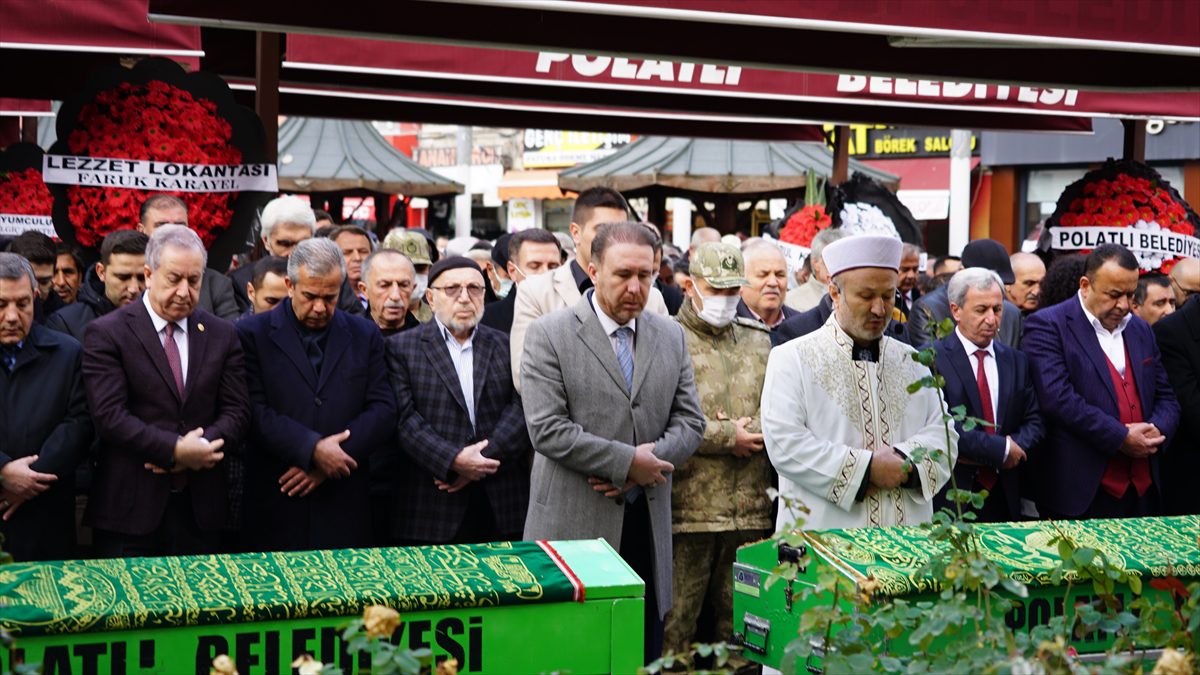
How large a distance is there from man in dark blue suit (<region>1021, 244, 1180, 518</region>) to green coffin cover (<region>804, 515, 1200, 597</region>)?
235 cm

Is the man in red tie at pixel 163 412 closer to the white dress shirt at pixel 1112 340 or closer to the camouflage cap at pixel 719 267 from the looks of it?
the camouflage cap at pixel 719 267

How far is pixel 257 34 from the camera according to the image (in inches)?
286

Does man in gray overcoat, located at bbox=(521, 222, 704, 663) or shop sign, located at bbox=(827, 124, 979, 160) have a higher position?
shop sign, located at bbox=(827, 124, 979, 160)

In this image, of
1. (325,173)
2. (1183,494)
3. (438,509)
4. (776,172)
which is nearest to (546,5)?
(438,509)

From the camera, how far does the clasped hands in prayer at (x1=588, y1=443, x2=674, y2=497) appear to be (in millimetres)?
4836

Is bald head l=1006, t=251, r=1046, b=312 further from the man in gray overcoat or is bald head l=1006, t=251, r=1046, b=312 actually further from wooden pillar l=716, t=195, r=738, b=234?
wooden pillar l=716, t=195, r=738, b=234

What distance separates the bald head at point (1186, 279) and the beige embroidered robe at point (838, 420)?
12.2ft

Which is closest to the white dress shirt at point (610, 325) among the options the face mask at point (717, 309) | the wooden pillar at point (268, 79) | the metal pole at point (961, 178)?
the face mask at point (717, 309)

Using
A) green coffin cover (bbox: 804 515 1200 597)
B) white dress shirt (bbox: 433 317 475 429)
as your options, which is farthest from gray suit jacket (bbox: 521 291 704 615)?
green coffin cover (bbox: 804 515 1200 597)

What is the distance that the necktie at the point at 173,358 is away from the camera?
5.02 metres

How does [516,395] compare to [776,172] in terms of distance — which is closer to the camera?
[516,395]

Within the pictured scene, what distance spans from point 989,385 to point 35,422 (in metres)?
3.86

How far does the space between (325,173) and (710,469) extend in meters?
13.7

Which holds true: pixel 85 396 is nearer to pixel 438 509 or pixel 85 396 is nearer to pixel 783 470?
pixel 438 509
